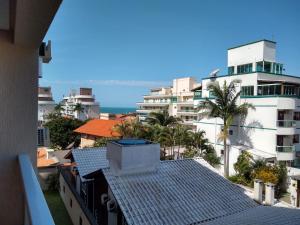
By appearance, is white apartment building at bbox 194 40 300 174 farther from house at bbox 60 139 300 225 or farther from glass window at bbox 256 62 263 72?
house at bbox 60 139 300 225

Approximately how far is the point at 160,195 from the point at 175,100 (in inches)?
1601

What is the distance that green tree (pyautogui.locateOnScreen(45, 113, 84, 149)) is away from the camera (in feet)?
116

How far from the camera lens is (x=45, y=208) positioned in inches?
56.0

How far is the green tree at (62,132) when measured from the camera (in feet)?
116

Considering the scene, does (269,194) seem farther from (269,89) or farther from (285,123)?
(269,89)

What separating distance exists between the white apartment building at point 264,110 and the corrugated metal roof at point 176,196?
943 centimetres

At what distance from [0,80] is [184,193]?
6856 millimetres

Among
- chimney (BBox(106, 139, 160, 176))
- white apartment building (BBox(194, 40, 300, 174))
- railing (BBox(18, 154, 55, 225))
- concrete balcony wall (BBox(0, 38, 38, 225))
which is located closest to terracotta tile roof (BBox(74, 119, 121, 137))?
white apartment building (BBox(194, 40, 300, 174))

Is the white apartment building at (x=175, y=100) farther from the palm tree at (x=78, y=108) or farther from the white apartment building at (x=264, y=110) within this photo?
the white apartment building at (x=264, y=110)

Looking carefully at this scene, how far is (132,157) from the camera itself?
29.6 feet

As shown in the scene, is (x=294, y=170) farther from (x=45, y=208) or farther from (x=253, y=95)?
(x=45, y=208)

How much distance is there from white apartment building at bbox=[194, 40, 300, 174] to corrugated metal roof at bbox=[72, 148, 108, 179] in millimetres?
10718

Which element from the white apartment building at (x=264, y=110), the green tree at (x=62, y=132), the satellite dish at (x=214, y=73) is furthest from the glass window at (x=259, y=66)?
the green tree at (x=62, y=132)

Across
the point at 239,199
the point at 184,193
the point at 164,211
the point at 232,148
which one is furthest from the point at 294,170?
the point at 164,211
